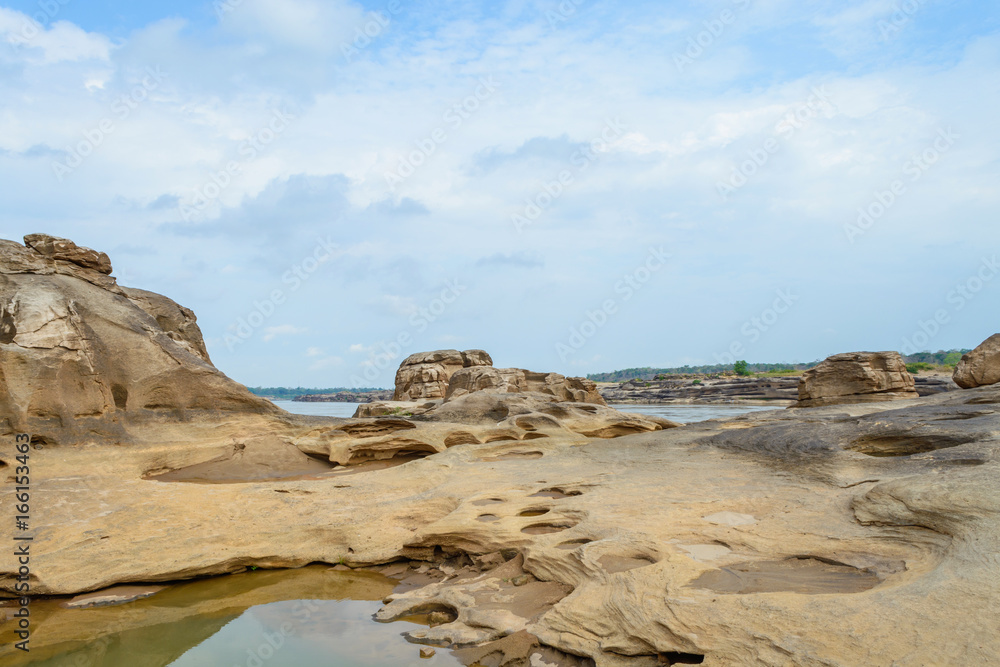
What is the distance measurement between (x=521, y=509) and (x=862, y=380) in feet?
47.8

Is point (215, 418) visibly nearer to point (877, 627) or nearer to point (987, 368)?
point (877, 627)

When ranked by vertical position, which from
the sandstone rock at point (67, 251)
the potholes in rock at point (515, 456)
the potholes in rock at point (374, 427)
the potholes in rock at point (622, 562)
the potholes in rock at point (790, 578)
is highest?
the sandstone rock at point (67, 251)

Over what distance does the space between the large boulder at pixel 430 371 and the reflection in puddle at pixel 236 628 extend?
757 inches

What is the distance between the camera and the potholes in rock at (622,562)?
514 cm

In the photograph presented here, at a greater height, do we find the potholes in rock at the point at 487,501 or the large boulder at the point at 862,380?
the large boulder at the point at 862,380

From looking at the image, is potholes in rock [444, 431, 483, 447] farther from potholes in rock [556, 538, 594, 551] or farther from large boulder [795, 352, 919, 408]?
large boulder [795, 352, 919, 408]

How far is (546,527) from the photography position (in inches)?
265

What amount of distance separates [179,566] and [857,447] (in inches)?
327

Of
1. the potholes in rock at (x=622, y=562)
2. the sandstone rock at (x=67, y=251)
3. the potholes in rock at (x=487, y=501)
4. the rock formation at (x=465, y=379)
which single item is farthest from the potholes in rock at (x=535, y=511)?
the rock formation at (x=465, y=379)

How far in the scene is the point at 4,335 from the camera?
30.3ft

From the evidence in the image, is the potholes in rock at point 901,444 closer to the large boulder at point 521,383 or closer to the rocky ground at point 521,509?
the rocky ground at point 521,509

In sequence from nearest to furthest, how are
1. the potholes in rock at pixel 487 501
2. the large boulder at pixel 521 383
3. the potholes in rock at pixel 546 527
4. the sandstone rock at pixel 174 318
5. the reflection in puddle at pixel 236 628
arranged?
the reflection in puddle at pixel 236 628 → the potholes in rock at pixel 546 527 → the potholes in rock at pixel 487 501 → the sandstone rock at pixel 174 318 → the large boulder at pixel 521 383

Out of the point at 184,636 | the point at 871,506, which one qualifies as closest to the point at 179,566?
the point at 184,636

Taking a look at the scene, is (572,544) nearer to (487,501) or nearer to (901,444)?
(487,501)
